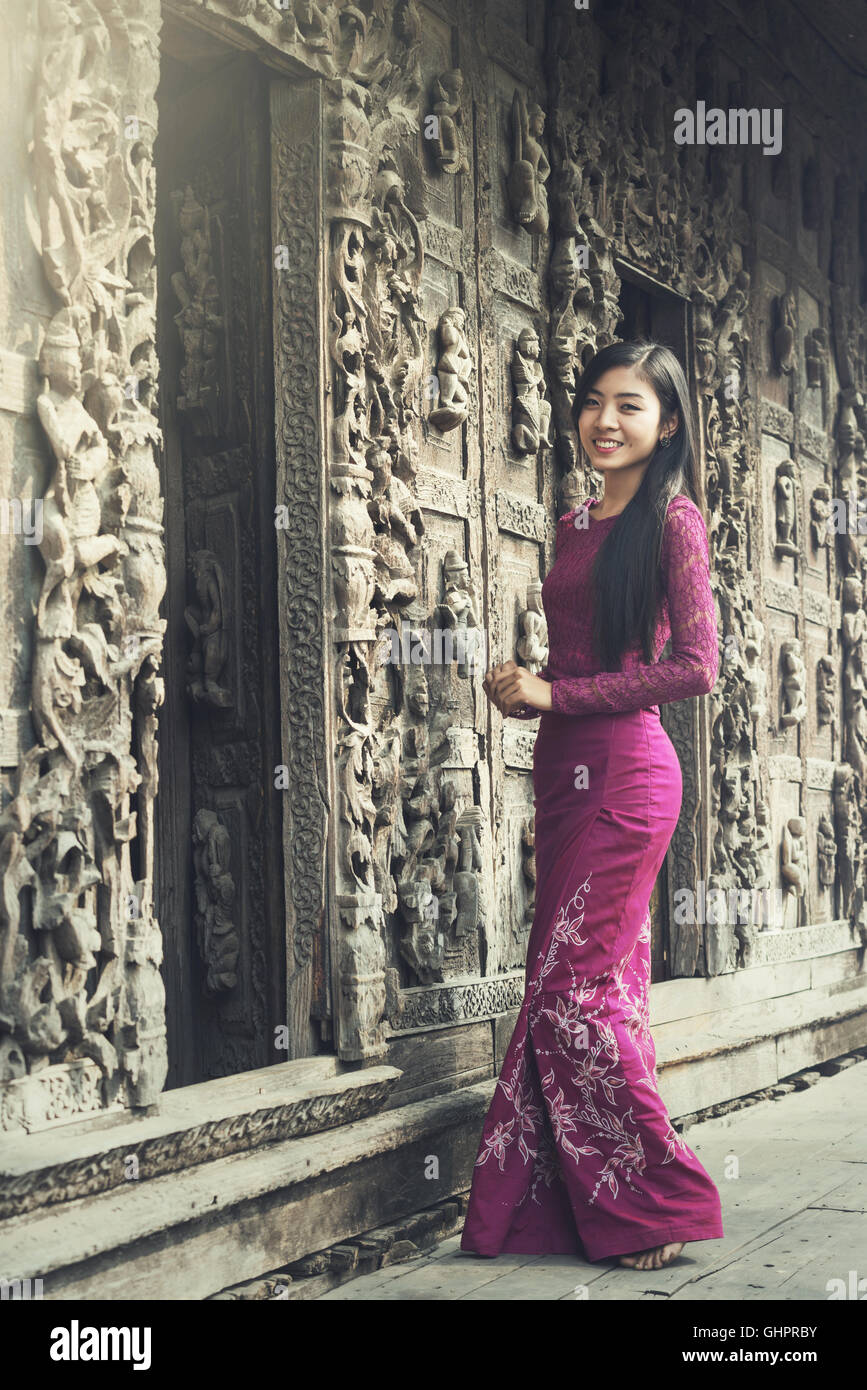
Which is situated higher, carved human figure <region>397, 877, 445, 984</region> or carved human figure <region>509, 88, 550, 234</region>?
carved human figure <region>509, 88, 550, 234</region>

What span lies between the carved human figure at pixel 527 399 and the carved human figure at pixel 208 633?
51.7 inches

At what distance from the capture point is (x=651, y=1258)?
11.9 ft

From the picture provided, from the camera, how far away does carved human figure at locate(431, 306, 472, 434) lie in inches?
182

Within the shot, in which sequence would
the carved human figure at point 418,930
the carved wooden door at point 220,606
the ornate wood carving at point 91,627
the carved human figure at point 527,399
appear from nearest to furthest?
the ornate wood carving at point 91,627 → the carved wooden door at point 220,606 → the carved human figure at point 418,930 → the carved human figure at point 527,399

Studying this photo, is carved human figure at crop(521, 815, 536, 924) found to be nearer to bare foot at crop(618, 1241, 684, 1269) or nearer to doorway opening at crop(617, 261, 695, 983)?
doorway opening at crop(617, 261, 695, 983)

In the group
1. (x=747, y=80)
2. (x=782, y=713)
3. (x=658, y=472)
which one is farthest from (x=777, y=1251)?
(x=747, y=80)

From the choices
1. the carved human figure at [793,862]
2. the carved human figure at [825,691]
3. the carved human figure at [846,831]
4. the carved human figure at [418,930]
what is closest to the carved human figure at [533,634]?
the carved human figure at [418,930]

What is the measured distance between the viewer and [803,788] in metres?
7.60

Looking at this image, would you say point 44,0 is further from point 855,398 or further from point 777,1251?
point 855,398

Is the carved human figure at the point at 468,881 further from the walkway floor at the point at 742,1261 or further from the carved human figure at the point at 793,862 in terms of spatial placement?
the carved human figure at the point at 793,862

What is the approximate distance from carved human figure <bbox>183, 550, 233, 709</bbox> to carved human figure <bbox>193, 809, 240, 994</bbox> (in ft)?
1.05

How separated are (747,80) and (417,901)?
454 centimetres

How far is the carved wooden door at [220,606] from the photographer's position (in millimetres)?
4117

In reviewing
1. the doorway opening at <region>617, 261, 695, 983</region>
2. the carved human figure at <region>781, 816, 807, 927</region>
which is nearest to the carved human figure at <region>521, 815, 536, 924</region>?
the doorway opening at <region>617, 261, 695, 983</region>
